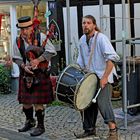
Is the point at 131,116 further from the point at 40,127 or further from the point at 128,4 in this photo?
the point at 128,4

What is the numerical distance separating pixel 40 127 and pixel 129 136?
135 cm

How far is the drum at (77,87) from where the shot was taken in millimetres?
6469

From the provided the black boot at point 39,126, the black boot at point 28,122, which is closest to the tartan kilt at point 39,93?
the black boot at point 39,126

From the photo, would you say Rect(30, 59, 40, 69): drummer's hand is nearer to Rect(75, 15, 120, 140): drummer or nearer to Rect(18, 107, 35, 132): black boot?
Rect(75, 15, 120, 140): drummer

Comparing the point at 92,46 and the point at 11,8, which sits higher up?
the point at 11,8

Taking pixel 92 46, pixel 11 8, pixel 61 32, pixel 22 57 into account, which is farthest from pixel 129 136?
pixel 11 8

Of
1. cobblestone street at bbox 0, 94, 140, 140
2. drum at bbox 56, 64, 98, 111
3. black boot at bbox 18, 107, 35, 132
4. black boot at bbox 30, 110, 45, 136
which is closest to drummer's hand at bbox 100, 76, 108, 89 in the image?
drum at bbox 56, 64, 98, 111

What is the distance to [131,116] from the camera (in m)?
8.34

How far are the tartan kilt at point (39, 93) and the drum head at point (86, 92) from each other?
852mm

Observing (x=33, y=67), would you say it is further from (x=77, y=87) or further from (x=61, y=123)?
(x=61, y=123)

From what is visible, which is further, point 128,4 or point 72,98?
point 128,4

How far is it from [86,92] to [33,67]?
3.13ft

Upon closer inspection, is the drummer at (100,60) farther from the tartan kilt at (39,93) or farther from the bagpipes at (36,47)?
the tartan kilt at (39,93)

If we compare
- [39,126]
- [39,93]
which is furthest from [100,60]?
[39,126]
